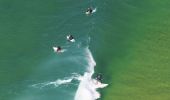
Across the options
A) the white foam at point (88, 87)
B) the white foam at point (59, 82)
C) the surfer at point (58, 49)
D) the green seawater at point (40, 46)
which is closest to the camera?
the white foam at point (88, 87)

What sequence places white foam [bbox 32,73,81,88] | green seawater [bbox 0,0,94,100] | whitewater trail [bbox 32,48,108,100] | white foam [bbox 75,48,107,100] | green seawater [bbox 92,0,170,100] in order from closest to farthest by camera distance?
1. white foam [bbox 75,48,107,100]
2. whitewater trail [bbox 32,48,108,100]
3. green seawater [bbox 0,0,94,100]
4. green seawater [bbox 92,0,170,100]
5. white foam [bbox 32,73,81,88]

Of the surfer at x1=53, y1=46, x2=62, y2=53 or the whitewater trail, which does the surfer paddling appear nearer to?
the surfer at x1=53, y1=46, x2=62, y2=53

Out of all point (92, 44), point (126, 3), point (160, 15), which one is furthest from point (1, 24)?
point (160, 15)

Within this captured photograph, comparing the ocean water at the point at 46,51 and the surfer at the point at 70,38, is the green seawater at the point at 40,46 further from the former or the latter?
the surfer at the point at 70,38

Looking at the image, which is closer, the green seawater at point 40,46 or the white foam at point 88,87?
the white foam at point 88,87

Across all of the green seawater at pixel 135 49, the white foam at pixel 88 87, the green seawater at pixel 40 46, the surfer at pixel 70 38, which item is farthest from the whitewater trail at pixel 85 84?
the surfer at pixel 70 38

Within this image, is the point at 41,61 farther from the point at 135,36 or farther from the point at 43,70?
the point at 135,36

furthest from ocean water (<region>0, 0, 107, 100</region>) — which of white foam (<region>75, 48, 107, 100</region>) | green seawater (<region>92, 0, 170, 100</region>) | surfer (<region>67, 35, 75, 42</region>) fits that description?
green seawater (<region>92, 0, 170, 100</region>)

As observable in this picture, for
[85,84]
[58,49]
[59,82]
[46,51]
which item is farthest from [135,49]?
[59,82]

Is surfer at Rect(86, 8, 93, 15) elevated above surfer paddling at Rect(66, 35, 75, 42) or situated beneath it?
elevated above
